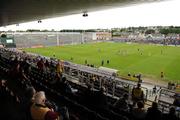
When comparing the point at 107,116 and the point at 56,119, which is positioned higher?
the point at 56,119

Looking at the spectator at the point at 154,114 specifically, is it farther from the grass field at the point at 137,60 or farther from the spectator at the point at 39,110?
the grass field at the point at 137,60

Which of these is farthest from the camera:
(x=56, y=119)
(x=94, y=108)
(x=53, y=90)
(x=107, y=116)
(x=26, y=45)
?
(x=26, y=45)

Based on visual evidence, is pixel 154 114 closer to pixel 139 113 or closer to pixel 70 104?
pixel 139 113

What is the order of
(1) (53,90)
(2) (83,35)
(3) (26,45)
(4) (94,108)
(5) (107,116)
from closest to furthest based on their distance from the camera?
(5) (107,116), (4) (94,108), (1) (53,90), (3) (26,45), (2) (83,35)

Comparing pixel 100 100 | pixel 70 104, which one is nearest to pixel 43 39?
pixel 70 104

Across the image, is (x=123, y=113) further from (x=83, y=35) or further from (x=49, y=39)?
(x=83, y=35)

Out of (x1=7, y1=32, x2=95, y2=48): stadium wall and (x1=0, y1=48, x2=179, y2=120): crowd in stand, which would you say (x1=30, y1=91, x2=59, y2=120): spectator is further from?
(x1=7, y1=32, x2=95, y2=48): stadium wall

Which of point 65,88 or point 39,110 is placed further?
point 65,88

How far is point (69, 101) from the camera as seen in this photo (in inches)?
218

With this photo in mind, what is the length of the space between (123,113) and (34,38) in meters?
72.8

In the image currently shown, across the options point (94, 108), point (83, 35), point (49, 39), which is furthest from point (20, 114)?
point (83, 35)

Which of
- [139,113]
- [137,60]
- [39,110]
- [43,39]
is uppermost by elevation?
[39,110]

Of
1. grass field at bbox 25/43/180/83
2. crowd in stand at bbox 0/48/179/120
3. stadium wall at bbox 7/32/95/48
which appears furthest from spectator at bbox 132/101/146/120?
stadium wall at bbox 7/32/95/48

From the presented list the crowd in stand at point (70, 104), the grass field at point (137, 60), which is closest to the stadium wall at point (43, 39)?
the grass field at point (137, 60)
